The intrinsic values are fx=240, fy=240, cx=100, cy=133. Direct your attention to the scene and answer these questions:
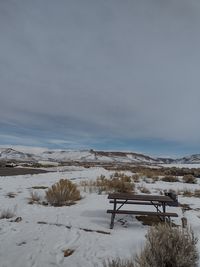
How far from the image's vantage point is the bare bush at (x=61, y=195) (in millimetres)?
8422

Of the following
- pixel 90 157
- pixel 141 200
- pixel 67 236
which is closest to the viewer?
pixel 67 236

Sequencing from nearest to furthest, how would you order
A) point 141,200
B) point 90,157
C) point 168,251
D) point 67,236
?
point 168,251
point 67,236
point 141,200
point 90,157

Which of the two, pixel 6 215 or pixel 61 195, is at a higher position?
pixel 61 195

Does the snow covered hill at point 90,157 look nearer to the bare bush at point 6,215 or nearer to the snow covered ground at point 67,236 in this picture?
the snow covered ground at point 67,236

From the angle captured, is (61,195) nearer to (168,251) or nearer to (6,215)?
(6,215)

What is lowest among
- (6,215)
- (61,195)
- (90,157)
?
(6,215)

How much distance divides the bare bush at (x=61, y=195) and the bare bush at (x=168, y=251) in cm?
528

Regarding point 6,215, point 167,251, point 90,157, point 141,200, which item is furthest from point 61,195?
point 90,157

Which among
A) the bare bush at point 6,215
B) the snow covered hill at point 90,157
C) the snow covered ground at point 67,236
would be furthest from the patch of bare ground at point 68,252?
the snow covered hill at point 90,157

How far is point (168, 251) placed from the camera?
11.5 feet

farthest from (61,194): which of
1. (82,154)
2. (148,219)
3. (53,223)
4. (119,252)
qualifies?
(82,154)

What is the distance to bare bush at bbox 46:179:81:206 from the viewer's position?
842cm

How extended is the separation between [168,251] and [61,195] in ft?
18.4

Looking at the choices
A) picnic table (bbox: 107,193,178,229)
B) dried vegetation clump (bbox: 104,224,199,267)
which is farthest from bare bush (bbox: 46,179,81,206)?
dried vegetation clump (bbox: 104,224,199,267)
